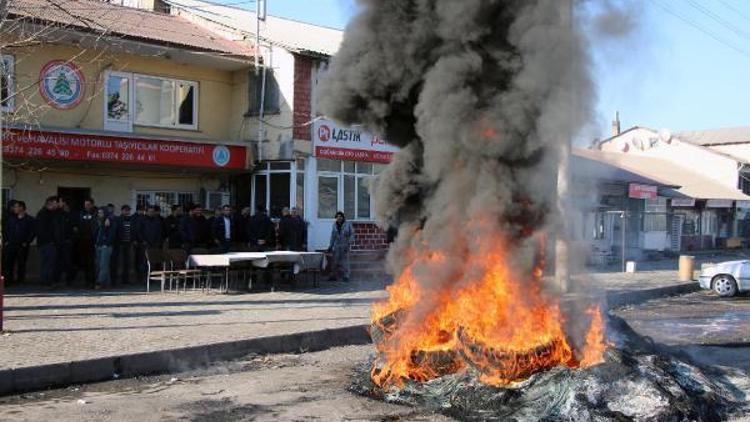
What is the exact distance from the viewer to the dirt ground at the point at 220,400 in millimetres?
6090

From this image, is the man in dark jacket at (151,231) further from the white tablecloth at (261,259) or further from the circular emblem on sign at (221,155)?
the circular emblem on sign at (221,155)

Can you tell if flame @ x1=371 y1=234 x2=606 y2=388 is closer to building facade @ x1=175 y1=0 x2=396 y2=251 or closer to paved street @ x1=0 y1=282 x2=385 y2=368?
paved street @ x1=0 y1=282 x2=385 y2=368

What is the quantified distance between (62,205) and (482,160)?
10.6 m

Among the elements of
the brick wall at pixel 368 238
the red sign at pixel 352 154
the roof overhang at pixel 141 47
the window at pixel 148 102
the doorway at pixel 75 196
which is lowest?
the brick wall at pixel 368 238

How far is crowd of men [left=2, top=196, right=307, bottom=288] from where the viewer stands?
14461mm

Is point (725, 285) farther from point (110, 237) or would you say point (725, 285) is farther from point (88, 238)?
point (88, 238)

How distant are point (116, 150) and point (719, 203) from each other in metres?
33.2

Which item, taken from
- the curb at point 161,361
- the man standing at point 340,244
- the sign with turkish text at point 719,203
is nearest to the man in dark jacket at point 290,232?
the man standing at point 340,244

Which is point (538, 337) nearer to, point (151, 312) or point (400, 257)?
point (400, 257)

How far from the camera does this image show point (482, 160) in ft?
23.7

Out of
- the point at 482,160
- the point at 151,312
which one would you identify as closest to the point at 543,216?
the point at 482,160

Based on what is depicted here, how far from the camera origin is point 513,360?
6605 mm

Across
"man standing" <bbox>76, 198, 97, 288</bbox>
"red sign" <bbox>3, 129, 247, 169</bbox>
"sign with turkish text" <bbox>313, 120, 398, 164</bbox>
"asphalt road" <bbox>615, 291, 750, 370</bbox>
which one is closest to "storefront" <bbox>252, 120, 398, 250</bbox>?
"sign with turkish text" <bbox>313, 120, 398, 164</bbox>

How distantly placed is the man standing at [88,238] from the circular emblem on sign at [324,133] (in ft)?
22.1
